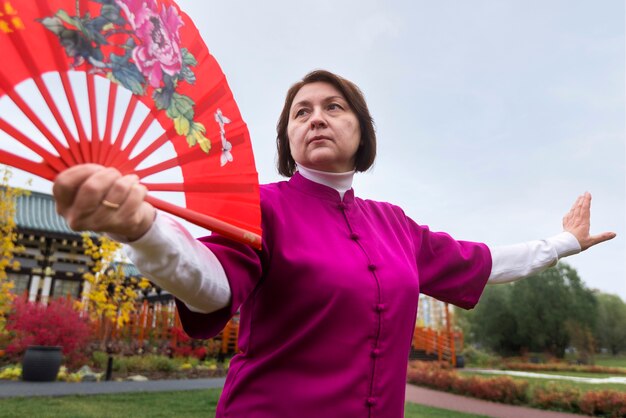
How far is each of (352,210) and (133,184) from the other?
824 millimetres

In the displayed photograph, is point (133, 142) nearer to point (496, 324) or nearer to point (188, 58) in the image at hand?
point (188, 58)

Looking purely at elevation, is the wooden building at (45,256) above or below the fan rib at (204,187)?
above

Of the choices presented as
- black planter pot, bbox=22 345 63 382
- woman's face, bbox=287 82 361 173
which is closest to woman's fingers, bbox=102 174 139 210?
woman's face, bbox=287 82 361 173

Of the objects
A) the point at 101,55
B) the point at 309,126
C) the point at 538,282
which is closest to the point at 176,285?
the point at 101,55

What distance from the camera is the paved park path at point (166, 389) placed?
277 inches

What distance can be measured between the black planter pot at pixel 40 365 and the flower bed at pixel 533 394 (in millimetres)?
8779

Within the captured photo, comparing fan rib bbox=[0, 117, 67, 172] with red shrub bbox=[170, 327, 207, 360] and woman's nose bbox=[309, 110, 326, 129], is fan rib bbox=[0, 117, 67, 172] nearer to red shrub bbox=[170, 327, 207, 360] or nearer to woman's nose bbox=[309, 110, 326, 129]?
woman's nose bbox=[309, 110, 326, 129]

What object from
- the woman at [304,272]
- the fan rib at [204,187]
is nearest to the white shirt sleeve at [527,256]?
the woman at [304,272]

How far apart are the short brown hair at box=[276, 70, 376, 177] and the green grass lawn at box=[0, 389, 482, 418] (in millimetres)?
4973

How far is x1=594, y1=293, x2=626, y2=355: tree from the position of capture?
13.9 meters

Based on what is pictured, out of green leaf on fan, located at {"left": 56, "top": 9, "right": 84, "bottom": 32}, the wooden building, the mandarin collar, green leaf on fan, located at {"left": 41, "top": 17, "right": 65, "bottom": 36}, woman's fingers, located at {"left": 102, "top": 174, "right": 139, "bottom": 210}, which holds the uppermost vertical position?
the wooden building

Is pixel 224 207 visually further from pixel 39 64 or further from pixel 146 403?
pixel 146 403

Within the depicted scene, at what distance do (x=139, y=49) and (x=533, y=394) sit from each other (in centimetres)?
1009

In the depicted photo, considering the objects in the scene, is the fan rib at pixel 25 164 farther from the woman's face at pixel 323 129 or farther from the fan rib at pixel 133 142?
the woman's face at pixel 323 129
